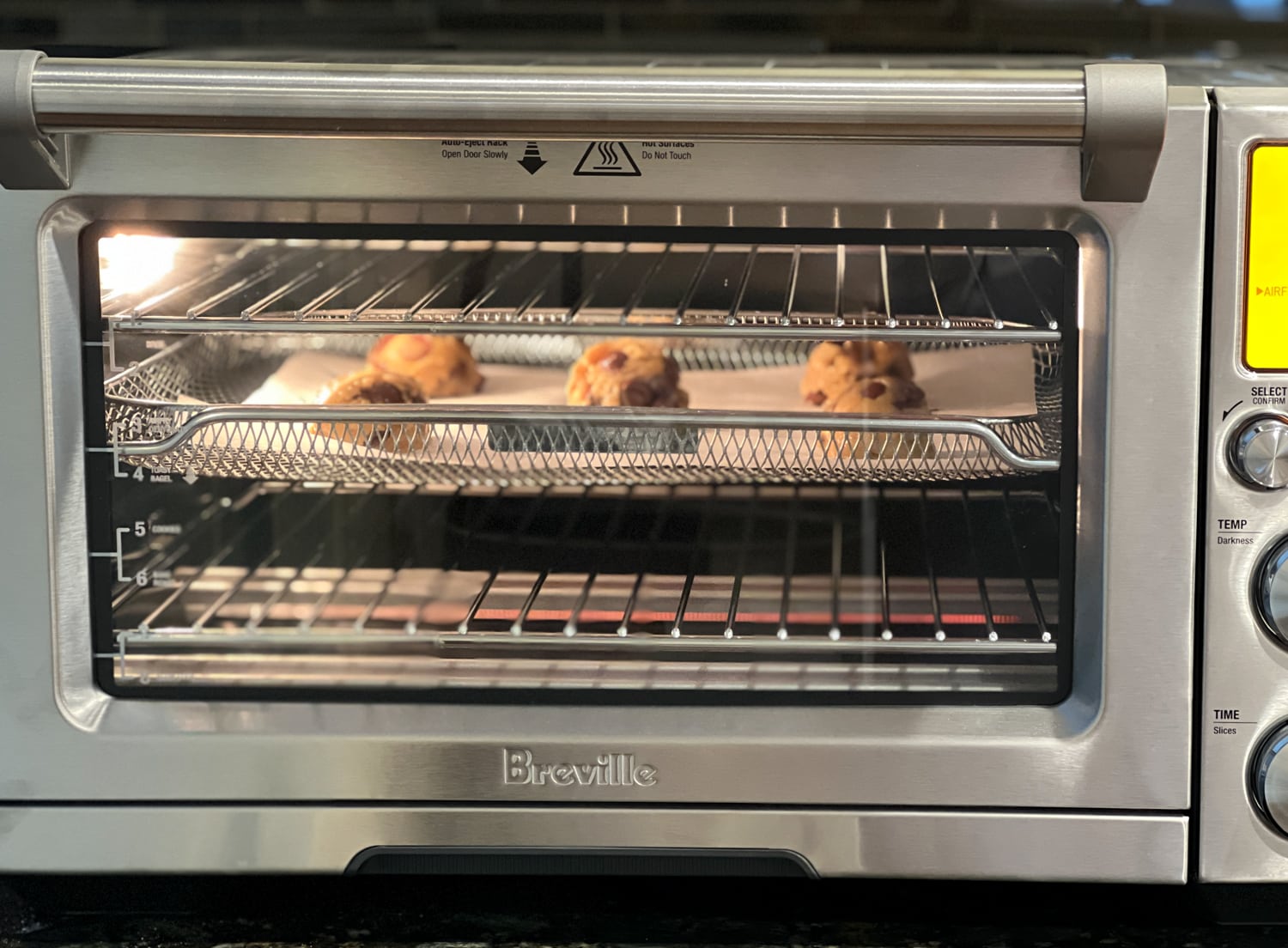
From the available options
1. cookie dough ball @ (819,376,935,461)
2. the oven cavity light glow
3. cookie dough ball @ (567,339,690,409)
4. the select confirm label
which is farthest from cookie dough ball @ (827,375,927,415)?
the oven cavity light glow

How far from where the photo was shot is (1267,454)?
79 centimetres

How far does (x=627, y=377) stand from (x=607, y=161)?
275mm

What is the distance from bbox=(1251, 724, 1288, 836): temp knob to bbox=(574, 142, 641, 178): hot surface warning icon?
0.55 meters

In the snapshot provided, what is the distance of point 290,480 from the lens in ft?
3.48

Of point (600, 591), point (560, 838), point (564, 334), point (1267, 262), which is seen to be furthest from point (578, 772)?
point (1267, 262)

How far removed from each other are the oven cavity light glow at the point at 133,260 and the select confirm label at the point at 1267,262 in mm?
710

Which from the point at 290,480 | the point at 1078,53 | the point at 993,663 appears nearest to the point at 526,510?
the point at 290,480

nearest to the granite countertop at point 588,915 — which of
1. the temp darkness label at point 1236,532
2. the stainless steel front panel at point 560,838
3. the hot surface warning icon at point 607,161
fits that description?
the stainless steel front panel at point 560,838

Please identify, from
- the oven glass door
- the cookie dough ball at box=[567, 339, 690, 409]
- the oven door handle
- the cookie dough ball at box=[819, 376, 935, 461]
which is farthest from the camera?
the cookie dough ball at box=[567, 339, 690, 409]

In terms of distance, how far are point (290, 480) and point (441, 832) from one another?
1.15 ft

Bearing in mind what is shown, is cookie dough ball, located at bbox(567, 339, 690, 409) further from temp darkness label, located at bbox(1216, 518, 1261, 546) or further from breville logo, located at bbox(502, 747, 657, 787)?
temp darkness label, located at bbox(1216, 518, 1261, 546)

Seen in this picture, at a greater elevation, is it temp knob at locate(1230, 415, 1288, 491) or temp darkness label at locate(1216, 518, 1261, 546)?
temp knob at locate(1230, 415, 1288, 491)

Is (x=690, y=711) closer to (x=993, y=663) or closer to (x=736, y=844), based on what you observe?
(x=736, y=844)

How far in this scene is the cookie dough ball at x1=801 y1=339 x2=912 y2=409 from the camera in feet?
3.38
